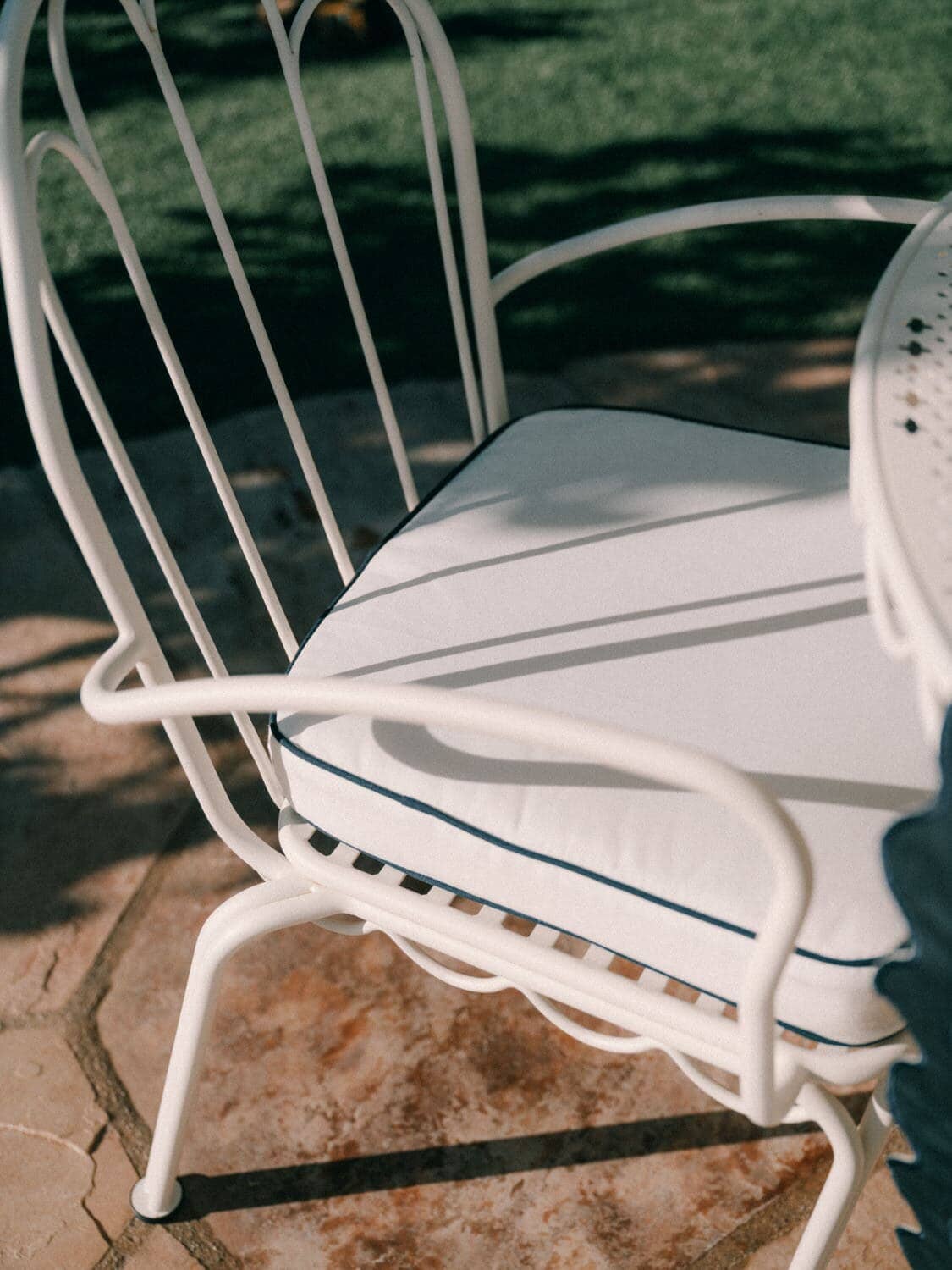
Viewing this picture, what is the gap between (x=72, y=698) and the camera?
2053 millimetres

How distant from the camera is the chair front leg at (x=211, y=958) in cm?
115

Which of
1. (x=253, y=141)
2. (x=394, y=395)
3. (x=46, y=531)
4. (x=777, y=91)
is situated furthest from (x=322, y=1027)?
(x=777, y=91)

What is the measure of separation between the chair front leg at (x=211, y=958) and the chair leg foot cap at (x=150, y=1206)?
6 centimetres

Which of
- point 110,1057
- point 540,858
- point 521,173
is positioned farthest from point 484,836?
point 521,173

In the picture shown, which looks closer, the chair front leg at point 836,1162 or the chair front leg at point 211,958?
the chair front leg at point 836,1162

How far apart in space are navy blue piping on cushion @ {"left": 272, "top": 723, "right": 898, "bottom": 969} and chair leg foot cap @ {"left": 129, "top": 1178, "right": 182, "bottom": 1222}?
0.60 metres

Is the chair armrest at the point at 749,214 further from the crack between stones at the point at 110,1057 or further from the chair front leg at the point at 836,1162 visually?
the crack between stones at the point at 110,1057

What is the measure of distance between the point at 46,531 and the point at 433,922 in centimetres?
159

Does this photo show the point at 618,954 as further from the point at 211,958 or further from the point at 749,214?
the point at 749,214

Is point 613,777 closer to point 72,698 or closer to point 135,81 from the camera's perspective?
point 72,698

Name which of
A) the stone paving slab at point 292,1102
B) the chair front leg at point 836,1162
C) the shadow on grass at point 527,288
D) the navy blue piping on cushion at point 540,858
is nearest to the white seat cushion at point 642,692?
the navy blue piping on cushion at point 540,858

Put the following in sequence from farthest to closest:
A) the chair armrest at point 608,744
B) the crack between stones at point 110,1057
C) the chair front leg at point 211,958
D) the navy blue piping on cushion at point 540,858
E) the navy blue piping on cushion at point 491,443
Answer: the crack between stones at point 110,1057 < the navy blue piping on cushion at point 491,443 < the chair front leg at point 211,958 < the navy blue piping on cushion at point 540,858 < the chair armrest at point 608,744

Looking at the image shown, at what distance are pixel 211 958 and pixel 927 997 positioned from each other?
65 centimetres

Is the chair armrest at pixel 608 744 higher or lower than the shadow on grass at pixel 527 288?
higher
